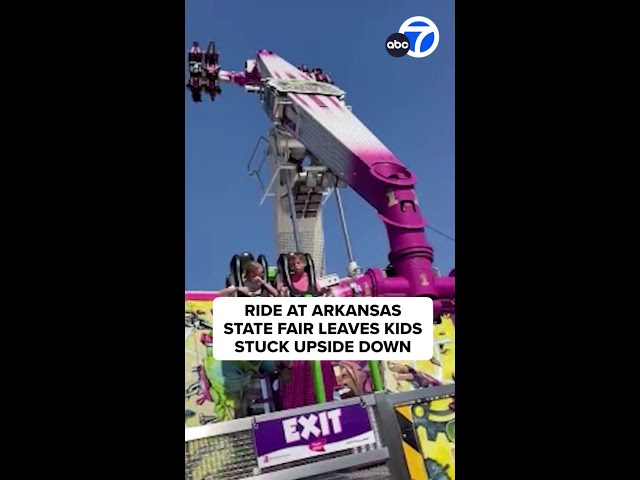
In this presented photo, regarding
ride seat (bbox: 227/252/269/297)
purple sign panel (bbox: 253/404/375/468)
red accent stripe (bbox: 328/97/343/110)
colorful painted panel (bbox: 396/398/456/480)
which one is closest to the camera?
purple sign panel (bbox: 253/404/375/468)

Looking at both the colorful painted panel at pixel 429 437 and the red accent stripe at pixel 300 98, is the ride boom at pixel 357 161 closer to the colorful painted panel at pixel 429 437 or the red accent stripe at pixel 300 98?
the red accent stripe at pixel 300 98

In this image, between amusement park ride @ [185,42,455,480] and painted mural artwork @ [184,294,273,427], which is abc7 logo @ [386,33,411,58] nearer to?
amusement park ride @ [185,42,455,480]

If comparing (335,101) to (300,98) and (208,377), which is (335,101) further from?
(208,377)

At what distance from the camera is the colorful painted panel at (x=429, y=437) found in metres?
3.21

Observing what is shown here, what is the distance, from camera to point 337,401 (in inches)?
126

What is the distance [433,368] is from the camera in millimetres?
3467

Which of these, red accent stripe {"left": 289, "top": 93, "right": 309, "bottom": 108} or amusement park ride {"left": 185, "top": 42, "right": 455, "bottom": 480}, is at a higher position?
red accent stripe {"left": 289, "top": 93, "right": 309, "bottom": 108}

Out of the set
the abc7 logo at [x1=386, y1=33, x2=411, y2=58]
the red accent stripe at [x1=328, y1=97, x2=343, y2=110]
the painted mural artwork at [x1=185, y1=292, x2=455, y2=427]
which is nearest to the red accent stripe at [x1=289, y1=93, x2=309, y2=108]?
the red accent stripe at [x1=328, y1=97, x2=343, y2=110]

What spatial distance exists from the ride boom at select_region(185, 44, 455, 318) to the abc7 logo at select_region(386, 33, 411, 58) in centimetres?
31

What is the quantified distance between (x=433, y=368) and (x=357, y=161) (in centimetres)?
102

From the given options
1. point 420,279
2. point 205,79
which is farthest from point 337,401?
point 205,79

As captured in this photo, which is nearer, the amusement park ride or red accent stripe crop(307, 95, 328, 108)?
the amusement park ride

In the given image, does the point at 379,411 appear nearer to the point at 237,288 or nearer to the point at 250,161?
the point at 237,288

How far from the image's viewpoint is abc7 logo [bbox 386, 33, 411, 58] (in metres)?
3.42
